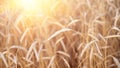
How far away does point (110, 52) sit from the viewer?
1.35 m

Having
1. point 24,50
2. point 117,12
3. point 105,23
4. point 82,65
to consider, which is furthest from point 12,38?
point 117,12

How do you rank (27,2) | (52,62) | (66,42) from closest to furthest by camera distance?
1. (52,62)
2. (66,42)
3. (27,2)

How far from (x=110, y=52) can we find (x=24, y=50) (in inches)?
16.7

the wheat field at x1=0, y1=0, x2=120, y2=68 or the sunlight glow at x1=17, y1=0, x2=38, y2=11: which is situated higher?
the sunlight glow at x1=17, y1=0, x2=38, y2=11

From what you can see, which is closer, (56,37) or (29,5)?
(56,37)

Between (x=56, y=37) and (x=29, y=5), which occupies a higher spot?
(x=29, y=5)

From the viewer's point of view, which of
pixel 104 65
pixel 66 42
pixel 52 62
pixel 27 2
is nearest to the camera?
pixel 52 62

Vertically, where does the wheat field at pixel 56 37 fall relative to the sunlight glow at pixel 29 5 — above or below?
below

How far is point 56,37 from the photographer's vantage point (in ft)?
4.23

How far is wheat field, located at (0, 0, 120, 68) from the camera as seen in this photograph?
3.84 ft

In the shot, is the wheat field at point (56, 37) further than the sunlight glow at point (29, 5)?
No

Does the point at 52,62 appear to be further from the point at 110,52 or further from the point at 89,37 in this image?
the point at 110,52

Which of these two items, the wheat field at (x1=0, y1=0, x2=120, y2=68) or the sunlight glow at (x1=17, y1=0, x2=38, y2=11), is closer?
the wheat field at (x1=0, y1=0, x2=120, y2=68)

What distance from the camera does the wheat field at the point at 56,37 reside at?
117cm
